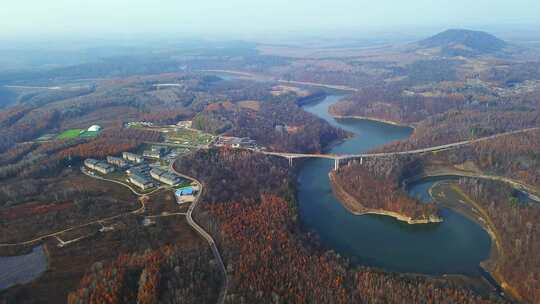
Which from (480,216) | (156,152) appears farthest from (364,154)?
(156,152)

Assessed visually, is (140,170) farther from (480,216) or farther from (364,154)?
(480,216)

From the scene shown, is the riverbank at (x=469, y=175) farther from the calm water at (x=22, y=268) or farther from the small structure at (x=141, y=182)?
the calm water at (x=22, y=268)

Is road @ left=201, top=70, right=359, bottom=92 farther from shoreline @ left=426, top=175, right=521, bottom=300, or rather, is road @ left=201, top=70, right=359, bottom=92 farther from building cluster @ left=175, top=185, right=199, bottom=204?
building cluster @ left=175, top=185, right=199, bottom=204

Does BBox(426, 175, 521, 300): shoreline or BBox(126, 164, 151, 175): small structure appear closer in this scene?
BBox(426, 175, 521, 300): shoreline

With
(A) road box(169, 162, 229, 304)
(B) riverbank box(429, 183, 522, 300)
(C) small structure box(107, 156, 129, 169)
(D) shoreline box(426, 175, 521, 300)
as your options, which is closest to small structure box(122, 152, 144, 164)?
(C) small structure box(107, 156, 129, 169)

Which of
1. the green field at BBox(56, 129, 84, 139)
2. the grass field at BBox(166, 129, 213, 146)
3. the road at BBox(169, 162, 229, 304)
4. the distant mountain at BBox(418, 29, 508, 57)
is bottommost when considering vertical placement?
the green field at BBox(56, 129, 84, 139)
